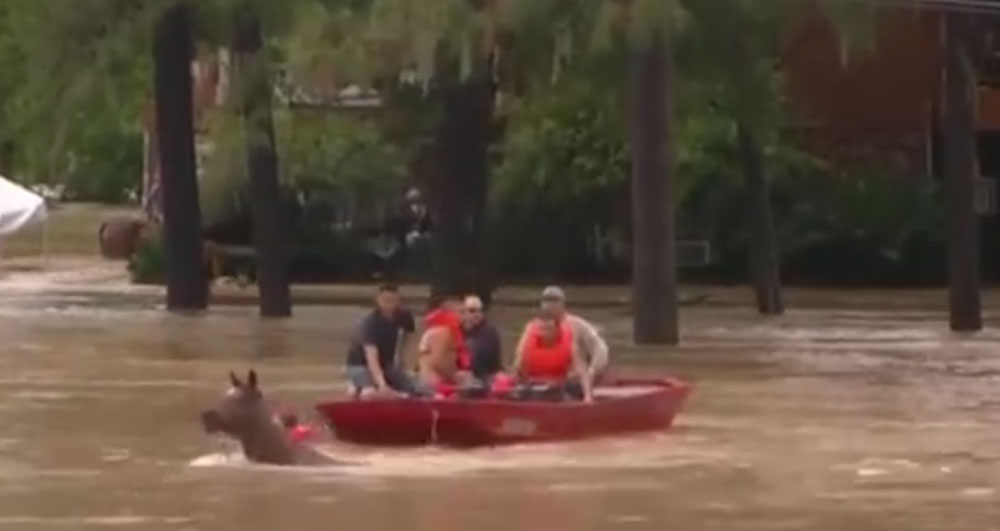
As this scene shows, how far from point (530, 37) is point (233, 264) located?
18.9 meters

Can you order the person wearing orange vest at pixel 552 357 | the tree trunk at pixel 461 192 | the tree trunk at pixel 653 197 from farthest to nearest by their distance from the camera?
the tree trunk at pixel 461 192 < the tree trunk at pixel 653 197 < the person wearing orange vest at pixel 552 357

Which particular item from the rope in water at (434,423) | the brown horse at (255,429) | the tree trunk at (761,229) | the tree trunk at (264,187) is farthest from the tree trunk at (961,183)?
the brown horse at (255,429)

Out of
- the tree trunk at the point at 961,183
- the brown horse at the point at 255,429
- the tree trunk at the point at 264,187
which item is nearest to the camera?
the brown horse at the point at 255,429

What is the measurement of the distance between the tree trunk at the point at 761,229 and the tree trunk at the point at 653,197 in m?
7.42

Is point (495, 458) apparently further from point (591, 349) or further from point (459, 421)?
point (591, 349)

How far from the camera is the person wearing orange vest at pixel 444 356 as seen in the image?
2703cm

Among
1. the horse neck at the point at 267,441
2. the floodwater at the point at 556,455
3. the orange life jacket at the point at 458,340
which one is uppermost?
the orange life jacket at the point at 458,340

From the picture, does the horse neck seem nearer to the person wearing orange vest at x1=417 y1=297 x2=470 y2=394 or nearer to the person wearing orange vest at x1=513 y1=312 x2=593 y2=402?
the person wearing orange vest at x1=417 y1=297 x2=470 y2=394

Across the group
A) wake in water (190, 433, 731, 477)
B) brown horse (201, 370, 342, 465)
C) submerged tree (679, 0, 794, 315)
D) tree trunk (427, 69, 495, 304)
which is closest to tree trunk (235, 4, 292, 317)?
tree trunk (427, 69, 495, 304)

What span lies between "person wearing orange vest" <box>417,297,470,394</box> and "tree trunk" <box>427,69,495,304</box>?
2027 cm

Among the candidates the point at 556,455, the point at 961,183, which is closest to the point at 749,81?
the point at 961,183

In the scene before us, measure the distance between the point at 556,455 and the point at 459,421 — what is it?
888mm

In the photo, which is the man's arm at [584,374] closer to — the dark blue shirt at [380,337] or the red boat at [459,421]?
the red boat at [459,421]

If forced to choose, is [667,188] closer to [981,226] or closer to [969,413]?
[969,413]
